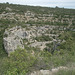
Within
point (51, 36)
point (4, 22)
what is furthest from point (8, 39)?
point (51, 36)

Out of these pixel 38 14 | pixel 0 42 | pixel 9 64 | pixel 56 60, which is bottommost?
pixel 0 42

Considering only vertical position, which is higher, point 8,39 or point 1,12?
point 1,12

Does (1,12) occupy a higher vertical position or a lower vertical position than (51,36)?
higher

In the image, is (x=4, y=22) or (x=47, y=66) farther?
(x=4, y=22)

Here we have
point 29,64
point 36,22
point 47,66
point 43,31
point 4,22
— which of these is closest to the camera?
point 47,66

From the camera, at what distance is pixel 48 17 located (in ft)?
103

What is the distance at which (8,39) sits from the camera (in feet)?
49.8

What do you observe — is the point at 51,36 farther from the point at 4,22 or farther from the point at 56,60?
the point at 56,60

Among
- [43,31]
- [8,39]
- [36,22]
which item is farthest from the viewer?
[36,22]

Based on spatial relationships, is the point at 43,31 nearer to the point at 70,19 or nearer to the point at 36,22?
the point at 36,22

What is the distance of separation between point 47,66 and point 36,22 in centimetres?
2446

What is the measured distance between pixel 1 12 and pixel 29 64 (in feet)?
88.5

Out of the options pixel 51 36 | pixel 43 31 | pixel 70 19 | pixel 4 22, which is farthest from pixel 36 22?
pixel 70 19

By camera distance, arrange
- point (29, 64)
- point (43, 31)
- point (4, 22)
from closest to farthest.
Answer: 1. point (29, 64)
2. point (4, 22)
3. point (43, 31)
